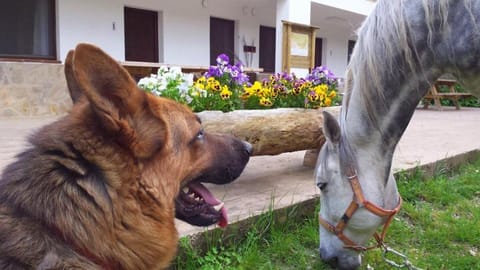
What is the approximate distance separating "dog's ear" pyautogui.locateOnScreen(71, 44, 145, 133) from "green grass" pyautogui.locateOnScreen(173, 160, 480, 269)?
1185 mm

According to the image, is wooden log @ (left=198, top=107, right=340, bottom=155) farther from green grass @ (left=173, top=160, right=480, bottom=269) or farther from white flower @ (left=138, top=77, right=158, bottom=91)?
green grass @ (left=173, top=160, right=480, bottom=269)

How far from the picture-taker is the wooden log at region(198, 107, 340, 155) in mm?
3363

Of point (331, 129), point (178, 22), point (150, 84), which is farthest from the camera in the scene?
point (178, 22)

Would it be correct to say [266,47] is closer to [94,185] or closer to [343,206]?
[343,206]

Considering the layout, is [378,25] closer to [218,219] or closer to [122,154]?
[218,219]

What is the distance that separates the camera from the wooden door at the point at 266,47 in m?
13.9

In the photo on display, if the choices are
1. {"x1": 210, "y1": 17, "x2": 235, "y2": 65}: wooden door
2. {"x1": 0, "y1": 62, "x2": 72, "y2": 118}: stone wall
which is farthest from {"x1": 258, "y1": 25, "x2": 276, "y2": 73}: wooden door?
{"x1": 0, "y1": 62, "x2": 72, "y2": 118}: stone wall

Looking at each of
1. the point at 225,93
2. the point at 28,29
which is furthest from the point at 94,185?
the point at 28,29

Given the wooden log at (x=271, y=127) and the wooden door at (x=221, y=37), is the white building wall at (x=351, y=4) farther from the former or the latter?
the wooden log at (x=271, y=127)

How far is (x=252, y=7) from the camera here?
12828 mm

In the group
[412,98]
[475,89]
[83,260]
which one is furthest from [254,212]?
[83,260]

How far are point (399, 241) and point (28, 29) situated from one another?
769 cm

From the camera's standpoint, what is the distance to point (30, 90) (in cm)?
700

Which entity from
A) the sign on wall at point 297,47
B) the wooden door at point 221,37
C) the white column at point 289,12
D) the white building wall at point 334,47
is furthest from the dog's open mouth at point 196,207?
the white building wall at point 334,47
